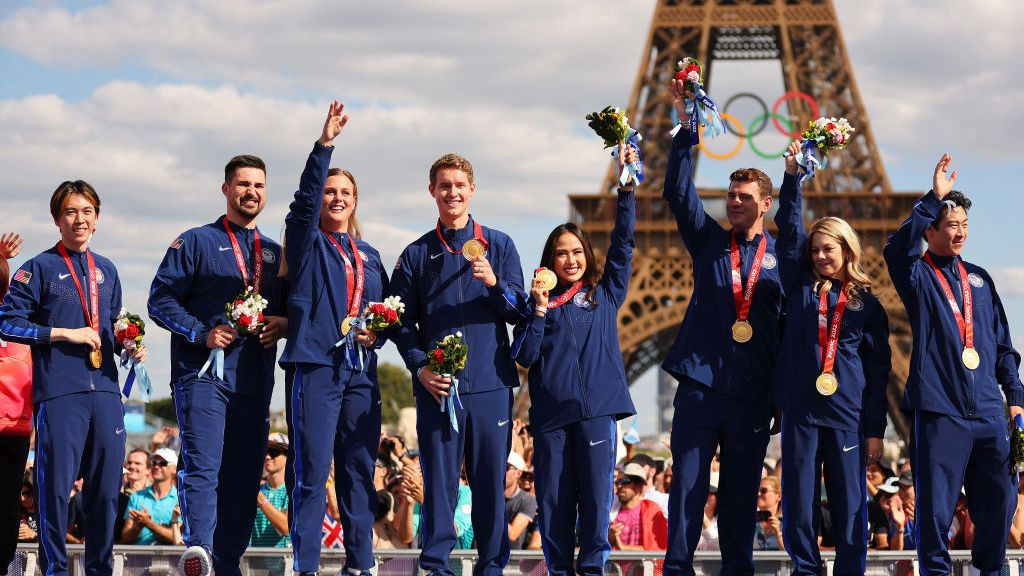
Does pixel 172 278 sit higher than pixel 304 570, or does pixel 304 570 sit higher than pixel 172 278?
pixel 172 278

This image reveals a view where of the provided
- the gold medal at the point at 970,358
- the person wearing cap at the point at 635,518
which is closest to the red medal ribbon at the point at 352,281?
the gold medal at the point at 970,358

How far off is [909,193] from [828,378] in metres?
36.1

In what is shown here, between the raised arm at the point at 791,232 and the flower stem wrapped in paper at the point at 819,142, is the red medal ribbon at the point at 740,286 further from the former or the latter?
the flower stem wrapped in paper at the point at 819,142

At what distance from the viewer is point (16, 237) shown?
29.4 ft

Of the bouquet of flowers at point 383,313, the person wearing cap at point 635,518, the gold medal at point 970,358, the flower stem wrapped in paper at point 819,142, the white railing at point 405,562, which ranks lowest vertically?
the white railing at point 405,562

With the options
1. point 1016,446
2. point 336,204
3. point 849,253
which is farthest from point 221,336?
point 1016,446

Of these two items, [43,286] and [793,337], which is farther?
[43,286]

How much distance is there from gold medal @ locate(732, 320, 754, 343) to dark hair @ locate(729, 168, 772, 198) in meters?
0.79

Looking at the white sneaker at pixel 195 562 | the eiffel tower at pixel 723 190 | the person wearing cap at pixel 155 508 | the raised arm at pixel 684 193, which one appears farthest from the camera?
the eiffel tower at pixel 723 190

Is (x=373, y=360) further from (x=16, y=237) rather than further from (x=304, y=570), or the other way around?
(x=16, y=237)

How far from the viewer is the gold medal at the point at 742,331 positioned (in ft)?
25.5

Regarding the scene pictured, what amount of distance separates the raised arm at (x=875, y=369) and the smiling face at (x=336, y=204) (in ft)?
10.1

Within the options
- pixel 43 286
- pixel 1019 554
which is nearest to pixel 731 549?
pixel 1019 554

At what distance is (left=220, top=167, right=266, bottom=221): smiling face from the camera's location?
8.14 metres
